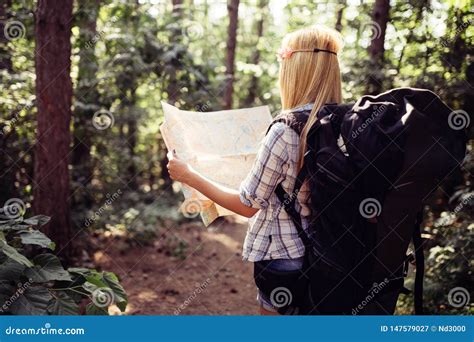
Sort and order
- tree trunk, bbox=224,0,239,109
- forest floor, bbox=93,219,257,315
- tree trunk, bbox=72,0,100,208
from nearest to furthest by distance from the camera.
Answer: forest floor, bbox=93,219,257,315, tree trunk, bbox=72,0,100,208, tree trunk, bbox=224,0,239,109

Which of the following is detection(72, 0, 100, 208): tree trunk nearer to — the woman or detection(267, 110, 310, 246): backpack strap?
the woman

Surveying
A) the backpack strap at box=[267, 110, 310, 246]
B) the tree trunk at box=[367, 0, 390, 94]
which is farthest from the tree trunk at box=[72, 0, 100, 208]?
the backpack strap at box=[267, 110, 310, 246]

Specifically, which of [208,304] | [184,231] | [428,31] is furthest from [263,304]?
[184,231]

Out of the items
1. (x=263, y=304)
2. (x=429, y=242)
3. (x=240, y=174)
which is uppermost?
(x=240, y=174)

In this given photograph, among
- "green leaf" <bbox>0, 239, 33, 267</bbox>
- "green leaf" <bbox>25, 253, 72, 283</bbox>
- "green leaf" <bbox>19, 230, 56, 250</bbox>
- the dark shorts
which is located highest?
the dark shorts

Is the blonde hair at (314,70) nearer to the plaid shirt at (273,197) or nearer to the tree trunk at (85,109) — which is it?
the plaid shirt at (273,197)

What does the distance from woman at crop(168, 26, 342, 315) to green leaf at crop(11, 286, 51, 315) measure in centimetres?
143

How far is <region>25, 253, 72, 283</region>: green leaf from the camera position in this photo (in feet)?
9.93

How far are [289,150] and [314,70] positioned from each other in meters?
0.41

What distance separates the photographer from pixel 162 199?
31.2 feet

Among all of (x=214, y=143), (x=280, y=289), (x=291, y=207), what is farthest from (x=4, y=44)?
(x=280, y=289)

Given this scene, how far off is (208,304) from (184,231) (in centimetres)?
306

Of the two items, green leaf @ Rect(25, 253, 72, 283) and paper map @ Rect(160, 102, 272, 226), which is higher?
paper map @ Rect(160, 102, 272, 226)

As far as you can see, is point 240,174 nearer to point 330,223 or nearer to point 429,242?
point 330,223
